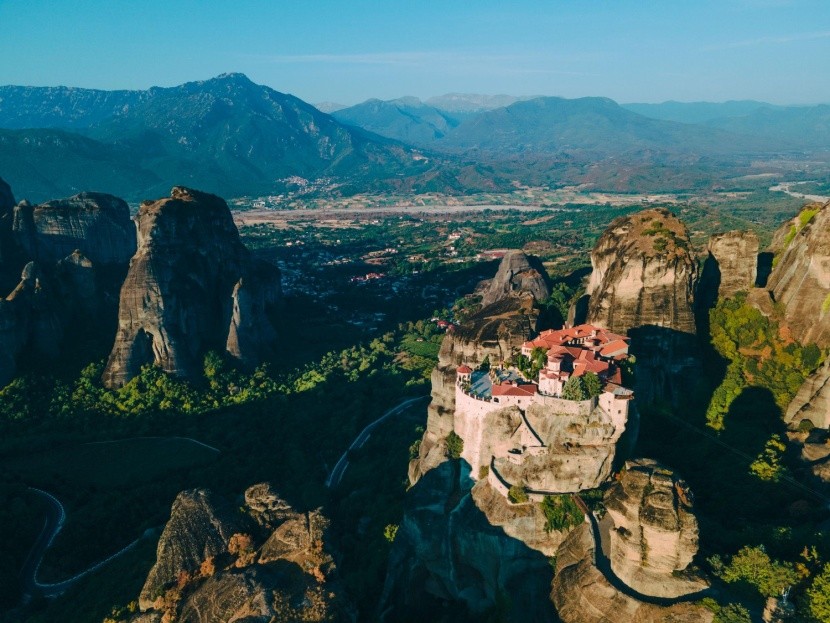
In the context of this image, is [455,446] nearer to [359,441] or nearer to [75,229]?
[359,441]

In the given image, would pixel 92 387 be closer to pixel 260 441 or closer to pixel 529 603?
pixel 260 441

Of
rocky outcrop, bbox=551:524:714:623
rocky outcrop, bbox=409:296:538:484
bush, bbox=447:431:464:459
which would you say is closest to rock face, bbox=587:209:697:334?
rocky outcrop, bbox=409:296:538:484

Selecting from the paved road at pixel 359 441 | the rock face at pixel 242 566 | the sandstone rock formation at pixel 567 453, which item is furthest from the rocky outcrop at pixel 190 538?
the paved road at pixel 359 441

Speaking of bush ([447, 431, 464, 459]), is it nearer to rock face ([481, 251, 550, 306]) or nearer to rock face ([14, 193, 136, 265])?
rock face ([481, 251, 550, 306])

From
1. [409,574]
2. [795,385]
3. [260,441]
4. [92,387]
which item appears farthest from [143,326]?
[795,385]

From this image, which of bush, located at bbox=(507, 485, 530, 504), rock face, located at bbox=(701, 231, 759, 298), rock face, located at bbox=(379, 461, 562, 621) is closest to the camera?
rock face, located at bbox=(379, 461, 562, 621)

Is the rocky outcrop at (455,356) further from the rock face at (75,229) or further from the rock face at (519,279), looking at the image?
the rock face at (75,229)
